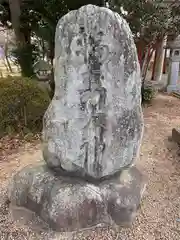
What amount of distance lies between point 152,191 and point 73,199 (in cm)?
104

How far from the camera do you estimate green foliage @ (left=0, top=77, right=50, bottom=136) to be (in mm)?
3795

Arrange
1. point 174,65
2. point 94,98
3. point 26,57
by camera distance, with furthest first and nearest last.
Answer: point 174,65 < point 26,57 < point 94,98

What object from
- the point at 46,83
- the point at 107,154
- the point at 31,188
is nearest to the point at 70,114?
the point at 107,154

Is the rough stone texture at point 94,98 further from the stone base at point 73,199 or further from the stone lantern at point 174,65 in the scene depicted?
the stone lantern at point 174,65

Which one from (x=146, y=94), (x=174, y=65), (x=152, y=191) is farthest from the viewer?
(x=174, y=65)

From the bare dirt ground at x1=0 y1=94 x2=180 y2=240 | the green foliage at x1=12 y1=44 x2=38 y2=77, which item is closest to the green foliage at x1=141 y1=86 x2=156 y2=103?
the bare dirt ground at x1=0 y1=94 x2=180 y2=240

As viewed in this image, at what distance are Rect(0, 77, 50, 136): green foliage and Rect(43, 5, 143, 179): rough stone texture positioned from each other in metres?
2.02

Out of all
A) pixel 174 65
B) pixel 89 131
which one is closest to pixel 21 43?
pixel 174 65

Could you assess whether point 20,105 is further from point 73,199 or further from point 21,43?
point 73,199

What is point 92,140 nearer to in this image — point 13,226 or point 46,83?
point 13,226

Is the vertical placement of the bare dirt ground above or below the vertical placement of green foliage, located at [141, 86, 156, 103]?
below

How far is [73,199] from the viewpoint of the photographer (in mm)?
1875

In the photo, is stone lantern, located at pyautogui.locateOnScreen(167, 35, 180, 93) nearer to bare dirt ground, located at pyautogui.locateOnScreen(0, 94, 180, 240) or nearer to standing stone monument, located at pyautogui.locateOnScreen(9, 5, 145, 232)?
bare dirt ground, located at pyautogui.locateOnScreen(0, 94, 180, 240)

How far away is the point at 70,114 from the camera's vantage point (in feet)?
6.01
